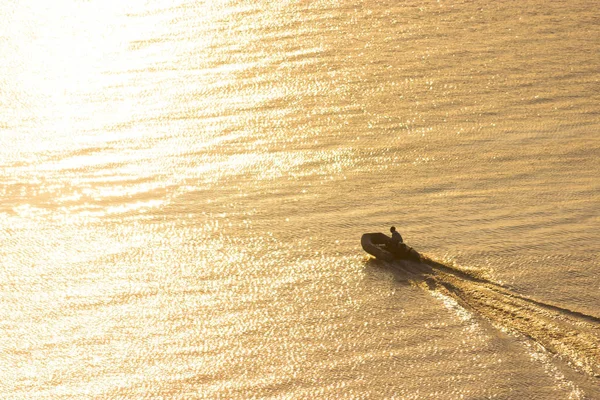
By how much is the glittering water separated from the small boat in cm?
13

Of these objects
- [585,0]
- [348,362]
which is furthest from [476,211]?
[585,0]

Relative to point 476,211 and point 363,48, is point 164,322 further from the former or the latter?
point 363,48

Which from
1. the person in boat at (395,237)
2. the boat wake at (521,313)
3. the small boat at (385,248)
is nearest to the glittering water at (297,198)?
the boat wake at (521,313)

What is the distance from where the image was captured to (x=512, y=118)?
1255 cm

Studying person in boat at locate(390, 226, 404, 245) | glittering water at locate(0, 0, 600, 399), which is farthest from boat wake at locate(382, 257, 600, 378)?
person in boat at locate(390, 226, 404, 245)

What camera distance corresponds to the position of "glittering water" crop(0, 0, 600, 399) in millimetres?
8602

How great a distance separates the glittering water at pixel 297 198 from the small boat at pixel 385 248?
5.2 inches

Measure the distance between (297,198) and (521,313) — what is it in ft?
→ 10.9

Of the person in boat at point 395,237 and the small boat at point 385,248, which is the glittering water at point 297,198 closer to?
the small boat at point 385,248

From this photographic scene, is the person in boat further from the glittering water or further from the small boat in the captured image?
the glittering water

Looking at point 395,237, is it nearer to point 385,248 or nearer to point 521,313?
point 385,248

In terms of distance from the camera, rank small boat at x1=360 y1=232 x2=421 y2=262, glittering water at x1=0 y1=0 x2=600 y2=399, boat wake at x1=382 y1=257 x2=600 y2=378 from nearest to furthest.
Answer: boat wake at x1=382 y1=257 x2=600 y2=378
glittering water at x1=0 y1=0 x2=600 y2=399
small boat at x1=360 y1=232 x2=421 y2=262

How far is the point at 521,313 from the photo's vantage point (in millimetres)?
8883

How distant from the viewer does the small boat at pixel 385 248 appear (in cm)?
975
